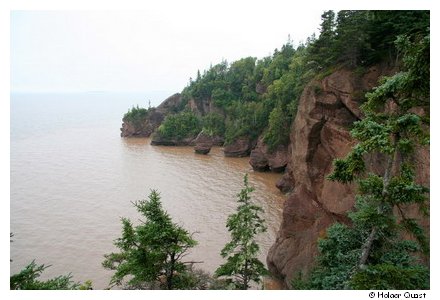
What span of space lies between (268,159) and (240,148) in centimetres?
1209

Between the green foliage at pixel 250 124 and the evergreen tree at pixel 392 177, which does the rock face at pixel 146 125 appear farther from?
the evergreen tree at pixel 392 177

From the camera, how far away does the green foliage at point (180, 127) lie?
69.9 metres

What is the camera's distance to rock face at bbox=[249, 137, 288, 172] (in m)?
43.4

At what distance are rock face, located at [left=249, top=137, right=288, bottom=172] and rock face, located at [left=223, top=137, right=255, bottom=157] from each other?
9499mm

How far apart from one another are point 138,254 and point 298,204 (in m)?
10.5

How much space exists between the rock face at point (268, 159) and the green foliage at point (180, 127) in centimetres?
2665

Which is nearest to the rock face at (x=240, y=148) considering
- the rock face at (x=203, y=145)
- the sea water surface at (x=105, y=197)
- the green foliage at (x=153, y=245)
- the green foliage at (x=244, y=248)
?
the sea water surface at (x=105, y=197)

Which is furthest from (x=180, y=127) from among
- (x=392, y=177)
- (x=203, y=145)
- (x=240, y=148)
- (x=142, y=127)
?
(x=392, y=177)

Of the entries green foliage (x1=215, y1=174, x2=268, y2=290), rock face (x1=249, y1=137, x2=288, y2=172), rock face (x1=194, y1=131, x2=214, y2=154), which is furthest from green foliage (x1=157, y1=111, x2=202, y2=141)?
green foliage (x1=215, y1=174, x2=268, y2=290)

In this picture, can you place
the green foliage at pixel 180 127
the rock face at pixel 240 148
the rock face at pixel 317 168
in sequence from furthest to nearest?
the green foliage at pixel 180 127
the rock face at pixel 240 148
the rock face at pixel 317 168

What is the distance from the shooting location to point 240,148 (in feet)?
184

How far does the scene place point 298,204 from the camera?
21.5 meters

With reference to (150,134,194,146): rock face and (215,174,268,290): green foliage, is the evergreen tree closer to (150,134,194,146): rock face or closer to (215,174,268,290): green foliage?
(215,174,268,290): green foliage

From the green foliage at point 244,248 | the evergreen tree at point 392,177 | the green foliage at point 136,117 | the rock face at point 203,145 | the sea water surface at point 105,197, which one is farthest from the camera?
the green foliage at point 136,117
